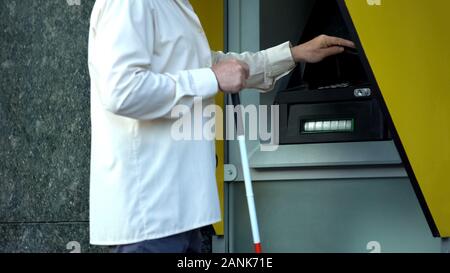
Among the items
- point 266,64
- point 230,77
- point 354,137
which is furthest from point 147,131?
point 354,137

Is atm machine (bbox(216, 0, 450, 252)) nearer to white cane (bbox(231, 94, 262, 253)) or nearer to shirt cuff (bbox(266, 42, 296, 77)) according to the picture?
shirt cuff (bbox(266, 42, 296, 77))

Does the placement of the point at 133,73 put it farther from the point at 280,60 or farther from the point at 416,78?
the point at 416,78

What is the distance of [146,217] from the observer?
101 inches

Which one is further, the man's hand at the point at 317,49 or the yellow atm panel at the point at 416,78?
the man's hand at the point at 317,49

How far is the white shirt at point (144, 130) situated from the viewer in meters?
2.55

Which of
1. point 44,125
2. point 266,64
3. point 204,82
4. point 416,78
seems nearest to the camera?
point 204,82

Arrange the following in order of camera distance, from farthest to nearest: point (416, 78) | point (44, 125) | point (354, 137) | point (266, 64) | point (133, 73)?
point (44, 125), point (354, 137), point (266, 64), point (416, 78), point (133, 73)

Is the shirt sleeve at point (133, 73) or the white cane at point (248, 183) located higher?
the shirt sleeve at point (133, 73)

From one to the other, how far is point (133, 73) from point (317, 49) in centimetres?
116

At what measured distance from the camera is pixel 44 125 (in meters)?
4.32

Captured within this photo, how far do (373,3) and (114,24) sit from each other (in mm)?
1113

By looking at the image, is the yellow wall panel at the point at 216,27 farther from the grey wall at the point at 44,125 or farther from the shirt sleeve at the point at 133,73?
the shirt sleeve at the point at 133,73

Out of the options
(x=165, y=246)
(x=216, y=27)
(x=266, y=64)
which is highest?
(x=216, y=27)

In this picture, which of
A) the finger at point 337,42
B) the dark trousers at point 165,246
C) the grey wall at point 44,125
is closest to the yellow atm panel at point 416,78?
the finger at point 337,42
